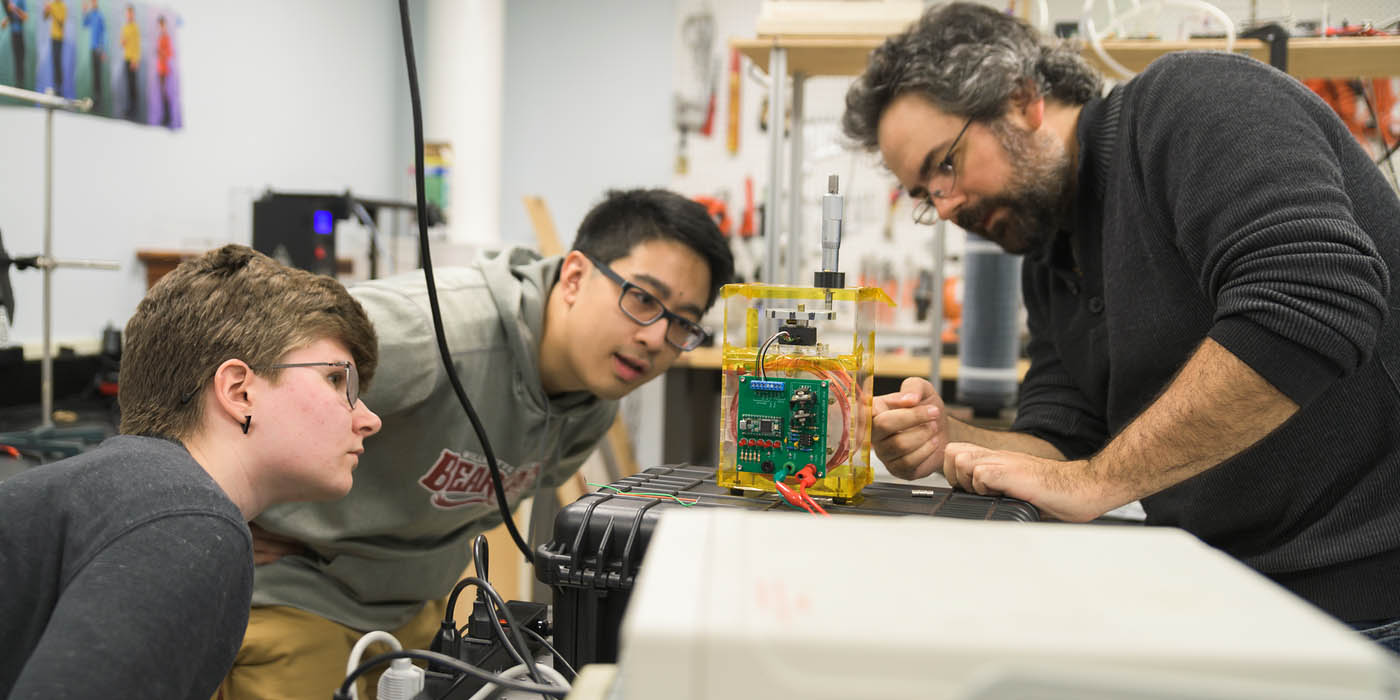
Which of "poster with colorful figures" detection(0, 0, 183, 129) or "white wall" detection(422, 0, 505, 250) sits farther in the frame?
"white wall" detection(422, 0, 505, 250)

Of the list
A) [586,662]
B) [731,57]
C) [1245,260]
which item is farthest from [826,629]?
[731,57]

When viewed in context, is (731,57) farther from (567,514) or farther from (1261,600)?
(1261,600)

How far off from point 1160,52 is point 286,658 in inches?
80.3

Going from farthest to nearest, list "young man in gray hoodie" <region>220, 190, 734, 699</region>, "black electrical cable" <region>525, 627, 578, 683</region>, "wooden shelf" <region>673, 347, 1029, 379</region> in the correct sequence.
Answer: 1. "wooden shelf" <region>673, 347, 1029, 379</region>
2. "young man in gray hoodie" <region>220, 190, 734, 699</region>
3. "black electrical cable" <region>525, 627, 578, 683</region>

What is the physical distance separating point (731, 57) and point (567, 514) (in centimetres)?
387

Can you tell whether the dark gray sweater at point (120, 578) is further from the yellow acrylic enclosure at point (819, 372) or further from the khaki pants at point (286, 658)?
the khaki pants at point (286, 658)

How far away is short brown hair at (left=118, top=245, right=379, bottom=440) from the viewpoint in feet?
3.08

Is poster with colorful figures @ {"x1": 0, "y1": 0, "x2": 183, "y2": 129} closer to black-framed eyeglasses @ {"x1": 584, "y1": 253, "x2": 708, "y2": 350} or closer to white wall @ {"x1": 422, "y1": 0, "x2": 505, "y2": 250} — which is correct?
white wall @ {"x1": 422, "y1": 0, "x2": 505, "y2": 250}

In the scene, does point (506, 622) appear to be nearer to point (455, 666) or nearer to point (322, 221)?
point (455, 666)

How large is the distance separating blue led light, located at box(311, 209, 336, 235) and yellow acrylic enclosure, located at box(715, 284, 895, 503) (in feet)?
7.04

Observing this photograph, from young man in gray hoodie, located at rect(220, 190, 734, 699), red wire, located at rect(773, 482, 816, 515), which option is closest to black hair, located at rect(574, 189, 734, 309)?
young man in gray hoodie, located at rect(220, 190, 734, 699)

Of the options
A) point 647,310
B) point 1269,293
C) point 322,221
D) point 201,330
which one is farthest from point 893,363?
point 201,330

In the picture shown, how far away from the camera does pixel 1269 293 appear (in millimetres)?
855

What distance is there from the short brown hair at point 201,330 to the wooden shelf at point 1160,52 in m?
1.25
